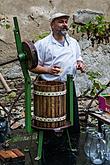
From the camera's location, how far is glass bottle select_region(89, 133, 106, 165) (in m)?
3.79

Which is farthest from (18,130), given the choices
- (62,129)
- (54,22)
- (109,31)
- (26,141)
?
(109,31)

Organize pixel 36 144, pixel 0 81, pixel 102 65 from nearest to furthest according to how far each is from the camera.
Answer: pixel 36 144 < pixel 0 81 < pixel 102 65

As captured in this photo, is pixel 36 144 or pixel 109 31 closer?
pixel 36 144

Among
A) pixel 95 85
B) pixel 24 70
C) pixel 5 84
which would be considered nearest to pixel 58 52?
pixel 24 70

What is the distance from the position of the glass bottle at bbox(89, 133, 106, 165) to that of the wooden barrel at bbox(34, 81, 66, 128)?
0.29 metres

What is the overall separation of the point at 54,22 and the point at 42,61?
0.33m

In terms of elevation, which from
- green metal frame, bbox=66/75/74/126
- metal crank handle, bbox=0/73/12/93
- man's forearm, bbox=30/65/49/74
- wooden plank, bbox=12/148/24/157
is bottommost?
wooden plank, bbox=12/148/24/157

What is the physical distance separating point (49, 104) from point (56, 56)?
1.36 ft

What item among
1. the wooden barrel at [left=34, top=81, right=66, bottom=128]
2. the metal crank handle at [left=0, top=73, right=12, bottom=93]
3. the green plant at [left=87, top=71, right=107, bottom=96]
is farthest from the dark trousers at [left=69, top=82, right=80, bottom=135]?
the metal crank handle at [left=0, top=73, right=12, bottom=93]

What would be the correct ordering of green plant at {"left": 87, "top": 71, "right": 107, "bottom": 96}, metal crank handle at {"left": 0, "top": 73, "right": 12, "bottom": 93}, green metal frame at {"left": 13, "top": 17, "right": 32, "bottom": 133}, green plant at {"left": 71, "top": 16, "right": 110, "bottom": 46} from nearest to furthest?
green metal frame at {"left": 13, "top": 17, "right": 32, "bottom": 133} → green plant at {"left": 87, "top": 71, "right": 107, "bottom": 96} → metal crank handle at {"left": 0, "top": 73, "right": 12, "bottom": 93} → green plant at {"left": 71, "top": 16, "right": 110, "bottom": 46}

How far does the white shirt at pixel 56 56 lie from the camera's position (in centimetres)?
394

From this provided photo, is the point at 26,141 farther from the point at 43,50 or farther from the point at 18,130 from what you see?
the point at 43,50

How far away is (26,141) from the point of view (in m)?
4.31

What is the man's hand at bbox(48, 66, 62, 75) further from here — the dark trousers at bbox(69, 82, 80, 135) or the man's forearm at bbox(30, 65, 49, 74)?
the dark trousers at bbox(69, 82, 80, 135)
